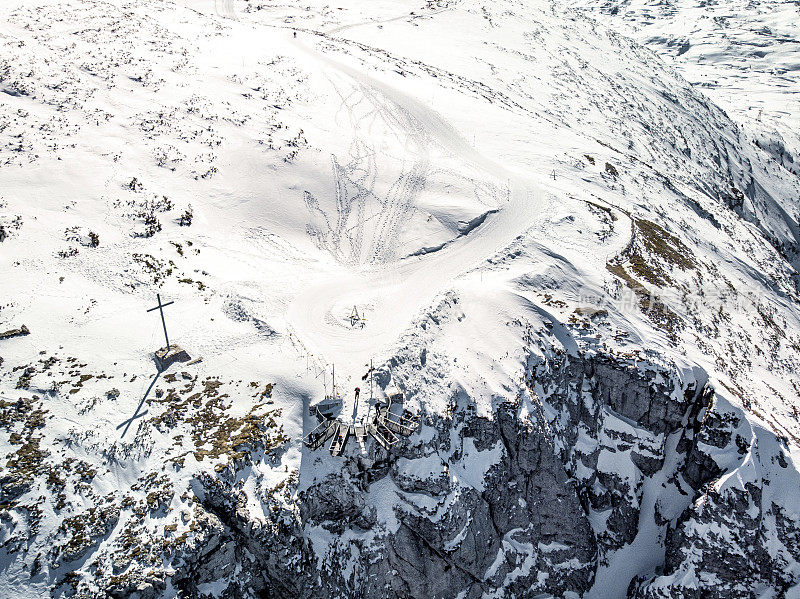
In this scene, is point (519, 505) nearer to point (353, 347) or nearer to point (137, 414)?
point (353, 347)

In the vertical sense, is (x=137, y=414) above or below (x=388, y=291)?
below

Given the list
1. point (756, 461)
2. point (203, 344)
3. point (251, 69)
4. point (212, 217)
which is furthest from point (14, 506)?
point (251, 69)

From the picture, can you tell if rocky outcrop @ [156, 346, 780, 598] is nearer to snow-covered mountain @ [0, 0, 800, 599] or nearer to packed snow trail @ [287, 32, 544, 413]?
snow-covered mountain @ [0, 0, 800, 599]

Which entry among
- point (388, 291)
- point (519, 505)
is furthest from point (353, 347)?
point (519, 505)

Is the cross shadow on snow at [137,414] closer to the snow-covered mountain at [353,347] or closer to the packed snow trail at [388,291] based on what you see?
the snow-covered mountain at [353,347]

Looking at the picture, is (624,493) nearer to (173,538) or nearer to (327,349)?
(327,349)

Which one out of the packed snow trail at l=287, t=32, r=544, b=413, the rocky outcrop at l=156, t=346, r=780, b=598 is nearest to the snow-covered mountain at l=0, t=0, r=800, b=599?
the rocky outcrop at l=156, t=346, r=780, b=598
